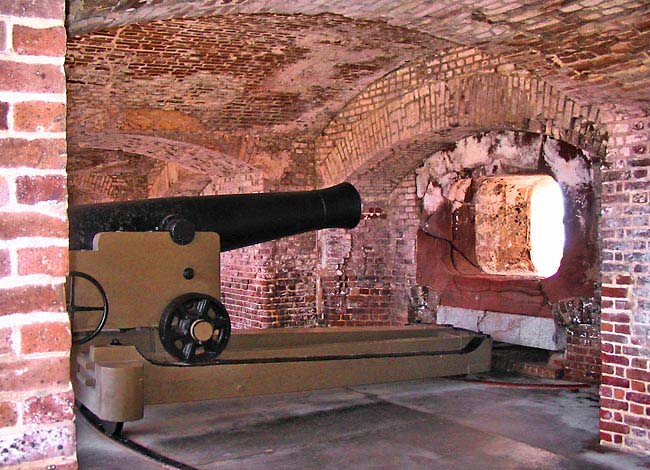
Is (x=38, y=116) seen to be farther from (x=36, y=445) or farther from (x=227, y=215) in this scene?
(x=227, y=215)

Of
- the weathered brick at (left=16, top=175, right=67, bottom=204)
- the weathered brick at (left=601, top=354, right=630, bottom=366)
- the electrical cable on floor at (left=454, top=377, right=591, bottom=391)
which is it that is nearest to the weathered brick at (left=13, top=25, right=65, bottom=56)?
the weathered brick at (left=16, top=175, right=67, bottom=204)

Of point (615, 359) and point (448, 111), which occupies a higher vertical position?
point (448, 111)

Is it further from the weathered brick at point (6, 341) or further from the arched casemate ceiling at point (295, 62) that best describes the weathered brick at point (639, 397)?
the weathered brick at point (6, 341)

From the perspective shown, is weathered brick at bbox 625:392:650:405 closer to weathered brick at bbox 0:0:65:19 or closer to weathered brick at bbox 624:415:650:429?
weathered brick at bbox 624:415:650:429

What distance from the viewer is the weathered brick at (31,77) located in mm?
1548

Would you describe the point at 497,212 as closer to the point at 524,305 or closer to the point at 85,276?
the point at 524,305

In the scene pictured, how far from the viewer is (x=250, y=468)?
419 centimetres

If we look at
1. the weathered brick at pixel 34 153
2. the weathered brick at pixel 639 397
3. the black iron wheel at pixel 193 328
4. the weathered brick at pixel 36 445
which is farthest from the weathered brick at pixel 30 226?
the weathered brick at pixel 639 397

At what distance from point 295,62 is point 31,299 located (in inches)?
224

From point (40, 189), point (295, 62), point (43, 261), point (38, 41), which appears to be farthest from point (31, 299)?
point (295, 62)

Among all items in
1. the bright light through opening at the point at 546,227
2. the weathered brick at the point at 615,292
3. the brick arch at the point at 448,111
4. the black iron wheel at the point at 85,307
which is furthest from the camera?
the bright light through opening at the point at 546,227

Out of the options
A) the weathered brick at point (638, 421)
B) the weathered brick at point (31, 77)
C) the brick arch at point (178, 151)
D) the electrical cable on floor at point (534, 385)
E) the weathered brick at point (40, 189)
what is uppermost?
the brick arch at point (178, 151)

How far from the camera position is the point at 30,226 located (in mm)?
1573

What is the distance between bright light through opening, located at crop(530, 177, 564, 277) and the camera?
7.23 metres
